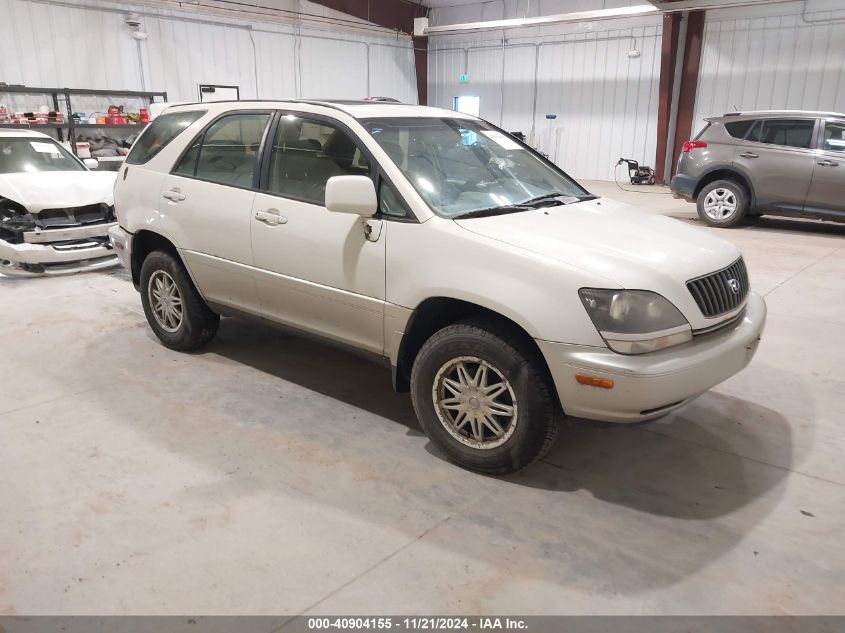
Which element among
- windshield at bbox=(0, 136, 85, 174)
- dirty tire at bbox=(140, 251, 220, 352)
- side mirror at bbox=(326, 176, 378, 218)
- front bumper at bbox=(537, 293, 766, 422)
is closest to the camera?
front bumper at bbox=(537, 293, 766, 422)

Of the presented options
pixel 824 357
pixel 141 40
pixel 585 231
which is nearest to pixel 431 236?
pixel 585 231

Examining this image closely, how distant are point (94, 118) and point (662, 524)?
12.9 metres

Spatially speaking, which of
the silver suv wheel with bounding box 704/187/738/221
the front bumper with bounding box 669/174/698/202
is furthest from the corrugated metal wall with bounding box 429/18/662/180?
the silver suv wheel with bounding box 704/187/738/221

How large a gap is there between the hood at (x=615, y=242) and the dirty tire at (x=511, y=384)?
431 millimetres

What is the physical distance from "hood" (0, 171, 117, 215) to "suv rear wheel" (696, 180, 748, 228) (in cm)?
804

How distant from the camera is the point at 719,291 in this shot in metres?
2.87

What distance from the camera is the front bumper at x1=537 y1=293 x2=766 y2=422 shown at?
2535mm

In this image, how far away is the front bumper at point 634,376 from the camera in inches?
99.8

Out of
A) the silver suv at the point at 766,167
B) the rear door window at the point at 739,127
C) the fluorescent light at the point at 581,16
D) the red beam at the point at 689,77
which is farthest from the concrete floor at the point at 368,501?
the red beam at the point at 689,77

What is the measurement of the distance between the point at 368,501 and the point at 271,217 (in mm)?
1650

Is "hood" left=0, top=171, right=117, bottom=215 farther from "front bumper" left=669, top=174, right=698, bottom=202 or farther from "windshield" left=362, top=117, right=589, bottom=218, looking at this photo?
"front bumper" left=669, top=174, right=698, bottom=202

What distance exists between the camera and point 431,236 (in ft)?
9.67

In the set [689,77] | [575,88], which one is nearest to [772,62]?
[689,77]

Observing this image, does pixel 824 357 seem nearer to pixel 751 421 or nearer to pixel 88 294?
pixel 751 421
